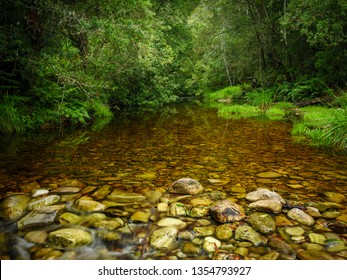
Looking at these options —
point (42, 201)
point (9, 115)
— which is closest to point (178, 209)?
point (42, 201)

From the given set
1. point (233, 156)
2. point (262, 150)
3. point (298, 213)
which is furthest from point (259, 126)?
point (298, 213)

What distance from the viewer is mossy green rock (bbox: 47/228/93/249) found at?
2.35 metres

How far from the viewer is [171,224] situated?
8.72 ft

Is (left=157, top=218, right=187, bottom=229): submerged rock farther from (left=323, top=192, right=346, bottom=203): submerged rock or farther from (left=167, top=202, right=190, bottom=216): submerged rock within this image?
(left=323, top=192, right=346, bottom=203): submerged rock

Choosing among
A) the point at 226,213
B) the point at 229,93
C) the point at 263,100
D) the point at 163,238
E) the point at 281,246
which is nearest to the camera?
the point at 281,246

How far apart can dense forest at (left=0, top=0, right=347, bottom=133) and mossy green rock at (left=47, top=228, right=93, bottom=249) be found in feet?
14.8

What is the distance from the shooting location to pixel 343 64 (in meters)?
11.8

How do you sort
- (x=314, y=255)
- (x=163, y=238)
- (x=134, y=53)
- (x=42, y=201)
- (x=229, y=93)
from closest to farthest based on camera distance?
(x=314, y=255)
(x=163, y=238)
(x=42, y=201)
(x=134, y=53)
(x=229, y=93)

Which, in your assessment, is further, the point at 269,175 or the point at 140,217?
the point at 269,175

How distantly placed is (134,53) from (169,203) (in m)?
10.2

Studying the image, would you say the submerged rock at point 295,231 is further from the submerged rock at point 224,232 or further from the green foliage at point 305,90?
the green foliage at point 305,90

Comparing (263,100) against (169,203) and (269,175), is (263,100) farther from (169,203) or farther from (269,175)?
(169,203)

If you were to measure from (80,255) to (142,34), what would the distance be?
6226 millimetres
